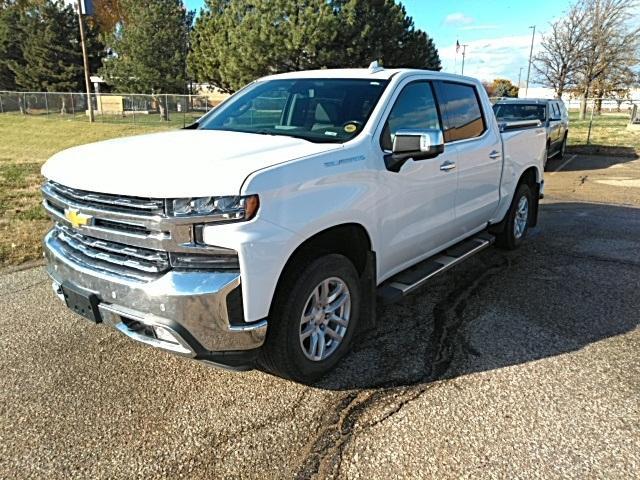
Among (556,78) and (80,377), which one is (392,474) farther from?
(556,78)

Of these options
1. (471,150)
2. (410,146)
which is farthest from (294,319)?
(471,150)

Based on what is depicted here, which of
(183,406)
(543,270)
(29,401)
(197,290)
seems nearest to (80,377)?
(29,401)

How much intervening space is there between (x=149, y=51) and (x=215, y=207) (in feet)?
133

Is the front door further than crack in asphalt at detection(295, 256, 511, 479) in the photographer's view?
Yes

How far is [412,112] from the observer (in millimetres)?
4039

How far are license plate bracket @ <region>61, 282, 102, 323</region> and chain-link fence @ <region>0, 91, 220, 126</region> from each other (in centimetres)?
2626

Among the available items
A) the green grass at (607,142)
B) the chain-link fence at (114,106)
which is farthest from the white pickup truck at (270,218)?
the chain-link fence at (114,106)

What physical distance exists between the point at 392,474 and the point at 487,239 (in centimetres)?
329

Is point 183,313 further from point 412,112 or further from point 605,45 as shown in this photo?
point 605,45

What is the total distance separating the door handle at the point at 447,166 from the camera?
13.7 ft

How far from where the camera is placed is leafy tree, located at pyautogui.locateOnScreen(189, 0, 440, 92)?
1038 inches

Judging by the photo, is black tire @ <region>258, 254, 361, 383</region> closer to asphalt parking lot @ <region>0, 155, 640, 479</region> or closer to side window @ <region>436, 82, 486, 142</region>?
asphalt parking lot @ <region>0, 155, 640, 479</region>

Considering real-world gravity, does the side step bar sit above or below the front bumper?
below

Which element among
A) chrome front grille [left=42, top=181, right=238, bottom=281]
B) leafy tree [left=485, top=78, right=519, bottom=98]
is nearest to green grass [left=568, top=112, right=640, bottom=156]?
chrome front grille [left=42, top=181, right=238, bottom=281]
